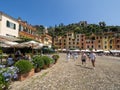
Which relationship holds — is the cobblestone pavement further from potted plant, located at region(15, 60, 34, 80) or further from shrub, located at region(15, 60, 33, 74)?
shrub, located at region(15, 60, 33, 74)

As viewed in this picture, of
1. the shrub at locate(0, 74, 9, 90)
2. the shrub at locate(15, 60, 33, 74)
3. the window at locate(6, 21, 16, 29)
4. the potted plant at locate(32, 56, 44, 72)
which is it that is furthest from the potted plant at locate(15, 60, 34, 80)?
the window at locate(6, 21, 16, 29)

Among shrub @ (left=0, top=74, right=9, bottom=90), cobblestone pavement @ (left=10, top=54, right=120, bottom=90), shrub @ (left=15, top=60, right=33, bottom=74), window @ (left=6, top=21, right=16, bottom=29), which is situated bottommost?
cobblestone pavement @ (left=10, top=54, right=120, bottom=90)

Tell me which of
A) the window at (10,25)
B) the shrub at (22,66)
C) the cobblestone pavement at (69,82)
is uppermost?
the window at (10,25)

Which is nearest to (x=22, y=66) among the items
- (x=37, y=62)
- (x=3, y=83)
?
(x=3, y=83)

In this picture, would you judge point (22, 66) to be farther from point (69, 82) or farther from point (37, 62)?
point (37, 62)

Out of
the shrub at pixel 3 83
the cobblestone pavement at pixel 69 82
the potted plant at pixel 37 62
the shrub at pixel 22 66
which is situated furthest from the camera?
the potted plant at pixel 37 62

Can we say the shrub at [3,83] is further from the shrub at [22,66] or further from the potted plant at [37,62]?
the potted plant at [37,62]

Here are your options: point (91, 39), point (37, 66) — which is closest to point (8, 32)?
point (37, 66)

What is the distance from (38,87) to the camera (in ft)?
31.1

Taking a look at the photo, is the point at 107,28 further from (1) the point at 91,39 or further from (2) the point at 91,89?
(2) the point at 91,89

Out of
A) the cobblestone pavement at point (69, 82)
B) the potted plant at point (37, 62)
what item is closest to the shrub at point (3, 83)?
the cobblestone pavement at point (69, 82)

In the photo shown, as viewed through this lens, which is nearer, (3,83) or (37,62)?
(3,83)

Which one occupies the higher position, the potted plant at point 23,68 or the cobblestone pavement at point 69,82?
the potted plant at point 23,68

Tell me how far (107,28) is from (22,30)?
96.4 m
